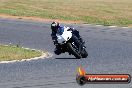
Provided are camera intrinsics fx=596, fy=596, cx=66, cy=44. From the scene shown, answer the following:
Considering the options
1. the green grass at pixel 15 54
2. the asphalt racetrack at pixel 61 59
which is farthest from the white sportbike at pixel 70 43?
the green grass at pixel 15 54

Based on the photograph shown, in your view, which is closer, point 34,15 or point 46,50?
point 46,50

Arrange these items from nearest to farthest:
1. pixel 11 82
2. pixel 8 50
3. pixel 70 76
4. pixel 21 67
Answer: pixel 11 82 → pixel 70 76 → pixel 21 67 → pixel 8 50

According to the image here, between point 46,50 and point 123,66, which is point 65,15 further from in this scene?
point 123,66

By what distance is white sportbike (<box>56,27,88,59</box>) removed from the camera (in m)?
19.2

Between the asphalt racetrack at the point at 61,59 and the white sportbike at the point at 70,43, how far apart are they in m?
0.29

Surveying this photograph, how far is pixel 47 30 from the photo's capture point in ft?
109

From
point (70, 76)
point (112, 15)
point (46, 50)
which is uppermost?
point (70, 76)

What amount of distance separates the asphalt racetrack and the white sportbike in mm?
290

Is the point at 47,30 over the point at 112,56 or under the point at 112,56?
under

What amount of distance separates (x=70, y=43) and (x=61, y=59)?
0.62 meters

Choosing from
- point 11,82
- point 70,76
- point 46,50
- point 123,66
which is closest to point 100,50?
point 46,50

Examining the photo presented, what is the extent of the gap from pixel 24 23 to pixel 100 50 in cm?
1429

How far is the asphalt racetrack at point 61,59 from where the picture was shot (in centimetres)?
1396

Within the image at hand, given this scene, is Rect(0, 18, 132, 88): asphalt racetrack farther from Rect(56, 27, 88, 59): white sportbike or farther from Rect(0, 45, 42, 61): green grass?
Rect(0, 45, 42, 61): green grass
